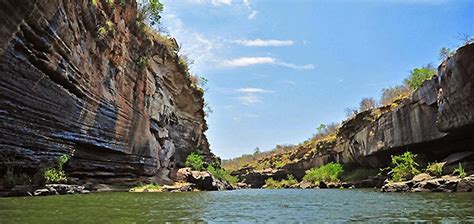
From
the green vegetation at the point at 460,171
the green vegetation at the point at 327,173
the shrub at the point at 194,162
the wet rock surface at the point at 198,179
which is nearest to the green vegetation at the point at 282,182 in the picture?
the green vegetation at the point at 327,173

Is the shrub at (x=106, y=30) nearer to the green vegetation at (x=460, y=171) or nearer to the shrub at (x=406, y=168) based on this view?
the green vegetation at (x=460, y=171)

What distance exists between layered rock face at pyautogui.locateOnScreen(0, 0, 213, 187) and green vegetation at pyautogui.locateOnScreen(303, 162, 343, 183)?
22.7 meters

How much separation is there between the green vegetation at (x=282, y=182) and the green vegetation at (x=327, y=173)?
746 cm

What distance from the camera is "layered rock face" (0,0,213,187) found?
14383 millimetres

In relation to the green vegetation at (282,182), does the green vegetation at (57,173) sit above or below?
below

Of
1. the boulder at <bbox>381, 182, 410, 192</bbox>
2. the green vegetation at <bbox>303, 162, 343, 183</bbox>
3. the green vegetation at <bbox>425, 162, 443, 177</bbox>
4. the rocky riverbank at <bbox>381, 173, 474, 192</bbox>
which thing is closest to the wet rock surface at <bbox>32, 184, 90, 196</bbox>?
the boulder at <bbox>381, 182, 410, 192</bbox>

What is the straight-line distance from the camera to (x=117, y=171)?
25.2m

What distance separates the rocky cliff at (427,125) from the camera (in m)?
19.8

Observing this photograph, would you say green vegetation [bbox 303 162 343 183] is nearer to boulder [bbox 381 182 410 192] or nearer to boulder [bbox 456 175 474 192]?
boulder [bbox 381 182 410 192]

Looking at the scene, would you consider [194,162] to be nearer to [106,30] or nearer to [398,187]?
[106,30]

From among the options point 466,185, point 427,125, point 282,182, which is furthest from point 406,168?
point 282,182

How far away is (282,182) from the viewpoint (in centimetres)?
6347

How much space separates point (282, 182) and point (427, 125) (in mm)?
39413

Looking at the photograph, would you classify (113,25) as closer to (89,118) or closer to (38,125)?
(89,118)
